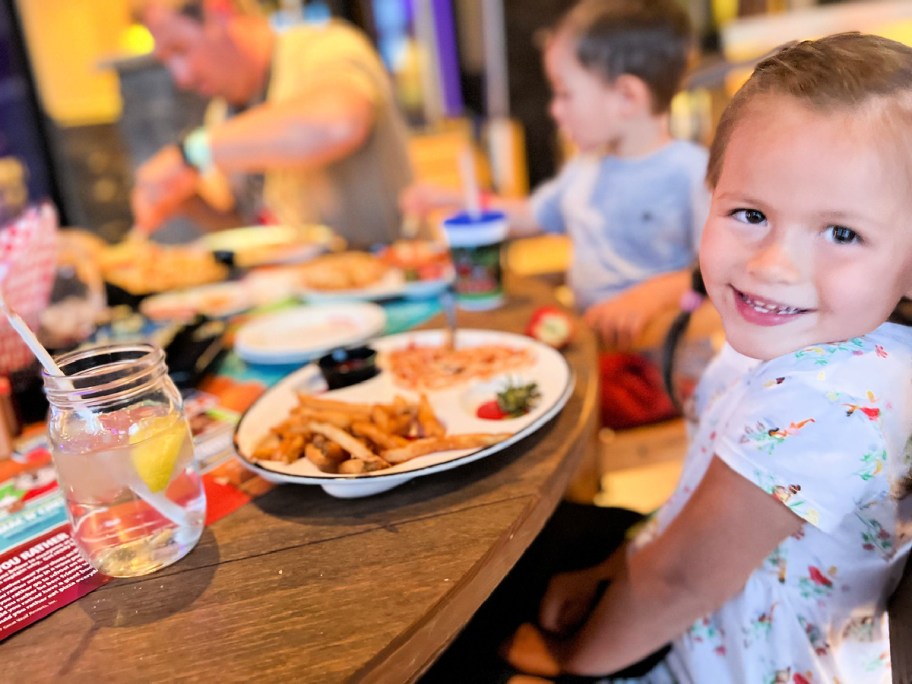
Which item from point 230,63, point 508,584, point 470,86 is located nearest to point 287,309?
point 508,584

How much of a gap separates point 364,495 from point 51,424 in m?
0.33

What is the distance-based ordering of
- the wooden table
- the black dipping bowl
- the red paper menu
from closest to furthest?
1. the wooden table
2. the red paper menu
3. the black dipping bowl

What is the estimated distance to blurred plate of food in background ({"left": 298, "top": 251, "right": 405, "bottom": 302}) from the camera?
1.55 metres

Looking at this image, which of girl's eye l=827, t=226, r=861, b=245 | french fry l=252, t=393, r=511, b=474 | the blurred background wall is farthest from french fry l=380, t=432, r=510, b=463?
the blurred background wall

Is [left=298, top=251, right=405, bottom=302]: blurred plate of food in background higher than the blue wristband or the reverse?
the reverse

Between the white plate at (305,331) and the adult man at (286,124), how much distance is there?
2.53ft

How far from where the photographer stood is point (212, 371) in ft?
4.16

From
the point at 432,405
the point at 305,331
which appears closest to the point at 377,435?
the point at 432,405

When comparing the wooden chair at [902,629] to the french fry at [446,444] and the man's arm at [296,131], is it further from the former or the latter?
the man's arm at [296,131]

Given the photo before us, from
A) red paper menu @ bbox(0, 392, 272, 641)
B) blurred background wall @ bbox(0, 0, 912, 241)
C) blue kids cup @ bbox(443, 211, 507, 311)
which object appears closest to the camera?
red paper menu @ bbox(0, 392, 272, 641)

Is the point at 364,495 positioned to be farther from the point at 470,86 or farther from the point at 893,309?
the point at 470,86

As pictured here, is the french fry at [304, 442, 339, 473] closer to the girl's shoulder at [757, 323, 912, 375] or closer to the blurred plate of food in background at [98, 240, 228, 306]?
the girl's shoulder at [757, 323, 912, 375]

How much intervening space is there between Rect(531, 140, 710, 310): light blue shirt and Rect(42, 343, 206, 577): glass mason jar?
1.29 m

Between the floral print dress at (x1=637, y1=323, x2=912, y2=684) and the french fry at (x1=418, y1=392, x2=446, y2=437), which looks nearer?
the floral print dress at (x1=637, y1=323, x2=912, y2=684)
